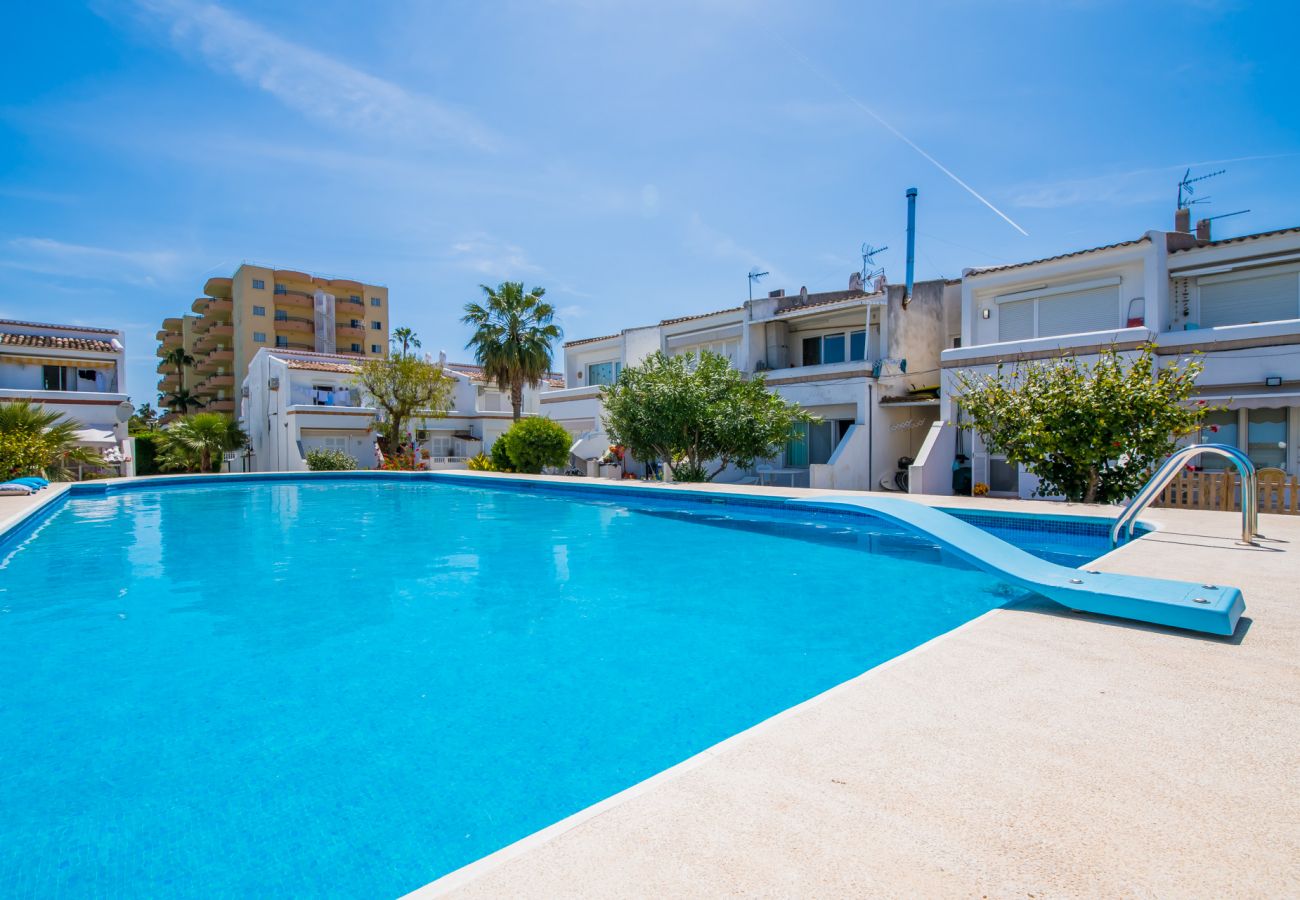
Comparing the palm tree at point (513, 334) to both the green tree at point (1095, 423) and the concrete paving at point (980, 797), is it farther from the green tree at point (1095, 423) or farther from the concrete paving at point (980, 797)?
the concrete paving at point (980, 797)

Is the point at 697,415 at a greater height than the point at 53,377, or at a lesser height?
lesser

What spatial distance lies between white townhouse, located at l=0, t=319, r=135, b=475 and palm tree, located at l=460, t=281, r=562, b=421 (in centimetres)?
1634

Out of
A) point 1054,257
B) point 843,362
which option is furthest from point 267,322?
point 1054,257

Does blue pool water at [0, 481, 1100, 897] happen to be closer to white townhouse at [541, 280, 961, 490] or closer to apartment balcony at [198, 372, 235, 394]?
white townhouse at [541, 280, 961, 490]

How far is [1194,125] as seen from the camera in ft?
55.9

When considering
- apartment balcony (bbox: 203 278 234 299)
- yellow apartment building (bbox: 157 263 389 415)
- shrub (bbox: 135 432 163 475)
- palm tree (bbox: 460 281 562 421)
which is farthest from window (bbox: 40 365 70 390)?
apartment balcony (bbox: 203 278 234 299)

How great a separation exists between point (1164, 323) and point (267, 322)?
202 feet

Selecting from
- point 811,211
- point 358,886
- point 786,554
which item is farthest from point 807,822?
point 811,211

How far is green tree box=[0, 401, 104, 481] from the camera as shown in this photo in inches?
792

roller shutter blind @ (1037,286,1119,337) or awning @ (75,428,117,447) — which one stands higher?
roller shutter blind @ (1037,286,1119,337)

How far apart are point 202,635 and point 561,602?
373 centimetres

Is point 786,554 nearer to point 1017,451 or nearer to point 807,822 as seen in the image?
point 1017,451

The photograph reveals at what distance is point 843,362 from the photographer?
23.2m

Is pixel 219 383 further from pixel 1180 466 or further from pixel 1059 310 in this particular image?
pixel 1180 466
